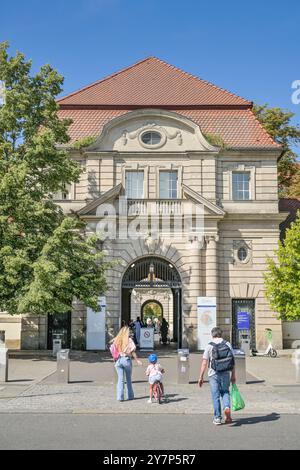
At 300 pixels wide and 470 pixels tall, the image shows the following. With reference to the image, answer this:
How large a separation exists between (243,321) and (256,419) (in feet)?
55.9

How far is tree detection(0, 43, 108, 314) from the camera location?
20.5 metres

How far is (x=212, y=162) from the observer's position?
28.4m

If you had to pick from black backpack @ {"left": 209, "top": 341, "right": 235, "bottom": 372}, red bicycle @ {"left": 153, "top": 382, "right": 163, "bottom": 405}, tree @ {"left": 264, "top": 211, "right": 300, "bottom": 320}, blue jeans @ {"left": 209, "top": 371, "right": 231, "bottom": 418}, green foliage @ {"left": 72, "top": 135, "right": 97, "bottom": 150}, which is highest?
green foliage @ {"left": 72, "top": 135, "right": 97, "bottom": 150}

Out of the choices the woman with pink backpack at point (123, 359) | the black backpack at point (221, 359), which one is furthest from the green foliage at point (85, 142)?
the black backpack at point (221, 359)

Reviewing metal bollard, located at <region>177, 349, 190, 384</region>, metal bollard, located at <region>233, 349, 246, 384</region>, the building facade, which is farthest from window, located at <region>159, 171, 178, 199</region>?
metal bollard, located at <region>177, 349, 190, 384</region>

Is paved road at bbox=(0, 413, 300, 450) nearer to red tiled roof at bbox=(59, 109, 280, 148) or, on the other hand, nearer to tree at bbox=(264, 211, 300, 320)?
tree at bbox=(264, 211, 300, 320)

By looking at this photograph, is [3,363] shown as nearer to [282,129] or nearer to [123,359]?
[123,359]

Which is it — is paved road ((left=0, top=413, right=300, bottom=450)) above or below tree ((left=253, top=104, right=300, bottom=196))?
below

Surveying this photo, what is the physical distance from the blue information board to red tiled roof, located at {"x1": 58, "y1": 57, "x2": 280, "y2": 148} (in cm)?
864

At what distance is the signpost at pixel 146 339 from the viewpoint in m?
26.7

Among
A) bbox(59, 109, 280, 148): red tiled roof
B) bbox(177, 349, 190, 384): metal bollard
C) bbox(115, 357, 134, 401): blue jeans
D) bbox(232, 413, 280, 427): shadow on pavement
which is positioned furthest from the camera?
bbox(59, 109, 280, 148): red tiled roof

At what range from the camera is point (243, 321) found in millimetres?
27344

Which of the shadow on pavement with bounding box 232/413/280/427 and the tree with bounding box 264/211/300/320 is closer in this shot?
the shadow on pavement with bounding box 232/413/280/427

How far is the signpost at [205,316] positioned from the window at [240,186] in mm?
6077
